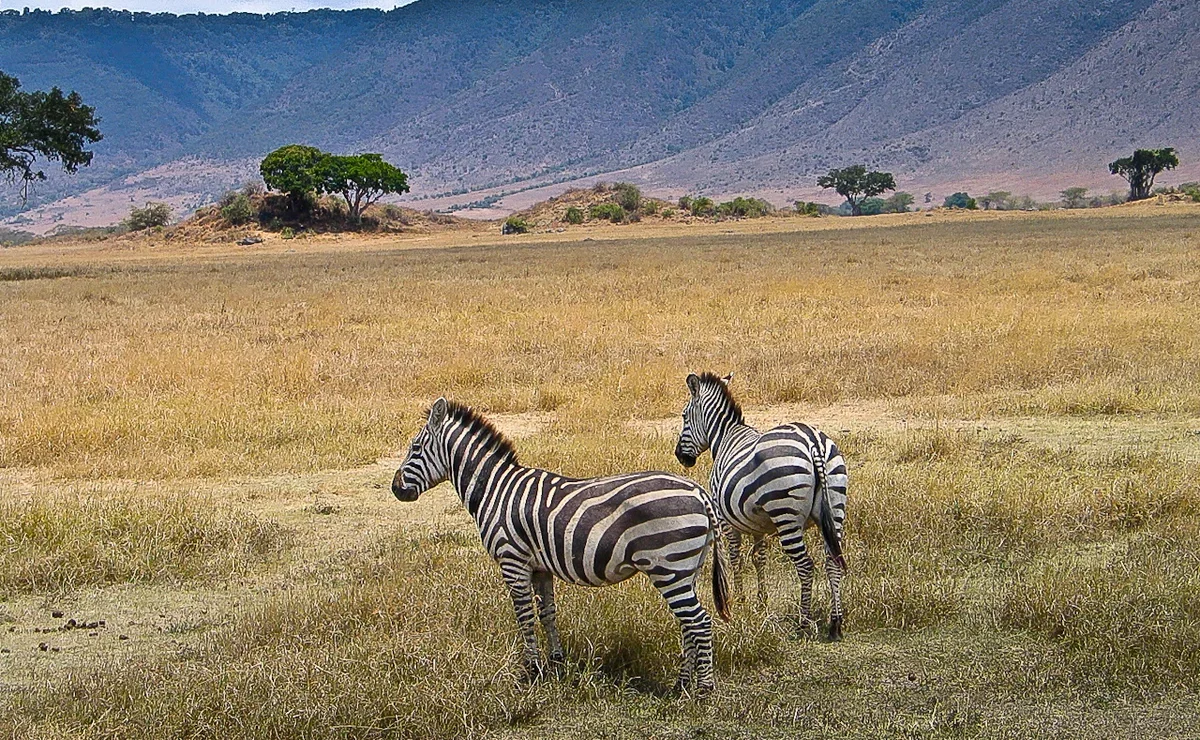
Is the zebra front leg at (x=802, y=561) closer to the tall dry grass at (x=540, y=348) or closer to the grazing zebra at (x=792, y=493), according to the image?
the grazing zebra at (x=792, y=493)

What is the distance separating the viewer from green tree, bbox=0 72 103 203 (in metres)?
39.4

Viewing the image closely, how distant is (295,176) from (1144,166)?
3008 inches

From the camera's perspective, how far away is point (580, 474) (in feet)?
34.0

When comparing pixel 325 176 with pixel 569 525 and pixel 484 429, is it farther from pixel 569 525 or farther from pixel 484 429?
pixel 569 525

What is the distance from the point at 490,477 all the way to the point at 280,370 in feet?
35.1

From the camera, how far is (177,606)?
790cm

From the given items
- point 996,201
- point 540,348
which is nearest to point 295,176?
point 540,348

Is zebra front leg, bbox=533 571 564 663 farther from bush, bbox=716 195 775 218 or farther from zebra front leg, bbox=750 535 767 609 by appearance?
bush, bbox=716 195 775 218

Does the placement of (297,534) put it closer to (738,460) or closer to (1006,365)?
(738,460)

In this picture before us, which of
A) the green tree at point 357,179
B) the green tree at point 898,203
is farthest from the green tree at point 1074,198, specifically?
the green tree at point 357,179

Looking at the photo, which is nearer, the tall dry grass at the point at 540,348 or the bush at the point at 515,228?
the tall dry grass at the point at 540,348

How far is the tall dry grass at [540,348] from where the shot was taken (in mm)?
12977

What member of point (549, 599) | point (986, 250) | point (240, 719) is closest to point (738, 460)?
point (549, 599)

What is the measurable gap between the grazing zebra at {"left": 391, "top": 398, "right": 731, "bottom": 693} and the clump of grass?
267cm
